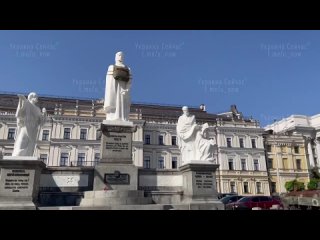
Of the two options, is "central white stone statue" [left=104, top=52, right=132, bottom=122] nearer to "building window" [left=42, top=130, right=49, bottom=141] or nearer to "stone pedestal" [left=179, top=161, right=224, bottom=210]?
"stone pedestal" [left=179, top=161, right=224, bottom=210]

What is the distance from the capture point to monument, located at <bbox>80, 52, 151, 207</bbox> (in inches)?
347

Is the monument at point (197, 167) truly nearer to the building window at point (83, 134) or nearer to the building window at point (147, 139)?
the building window at point (83, 134)

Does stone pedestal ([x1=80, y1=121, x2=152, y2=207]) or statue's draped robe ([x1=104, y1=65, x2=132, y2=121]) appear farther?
statue's draped robe ([x1=104, y1=65, x2=132, y2=121])

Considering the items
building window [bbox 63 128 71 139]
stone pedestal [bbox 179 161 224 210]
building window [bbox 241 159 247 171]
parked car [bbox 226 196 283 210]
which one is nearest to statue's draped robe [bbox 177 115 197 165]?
stone pedestal [bbox 179 161 224 210]

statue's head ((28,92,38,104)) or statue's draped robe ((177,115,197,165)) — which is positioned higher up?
statue's head ((28,92,38,104))

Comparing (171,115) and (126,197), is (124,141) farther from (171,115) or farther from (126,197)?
(171,115)

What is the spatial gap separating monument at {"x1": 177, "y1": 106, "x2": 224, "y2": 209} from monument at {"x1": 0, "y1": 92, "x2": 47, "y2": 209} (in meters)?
5.20

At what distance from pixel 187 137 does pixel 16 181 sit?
6.31 m

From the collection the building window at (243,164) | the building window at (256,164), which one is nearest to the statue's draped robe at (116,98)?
the building window at (243,164)

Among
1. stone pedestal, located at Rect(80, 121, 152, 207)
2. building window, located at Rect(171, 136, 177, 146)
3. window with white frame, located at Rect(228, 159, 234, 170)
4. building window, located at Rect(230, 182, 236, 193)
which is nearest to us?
stone pedestal, located at Rect(80, 121, 152, 207)

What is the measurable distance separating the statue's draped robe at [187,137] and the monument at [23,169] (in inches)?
211

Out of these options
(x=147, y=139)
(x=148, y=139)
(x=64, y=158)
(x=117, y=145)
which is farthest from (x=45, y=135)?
(x=117, y=145)

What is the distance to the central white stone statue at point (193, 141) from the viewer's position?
10.5 metres

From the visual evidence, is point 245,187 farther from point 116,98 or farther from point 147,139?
point 116,98
